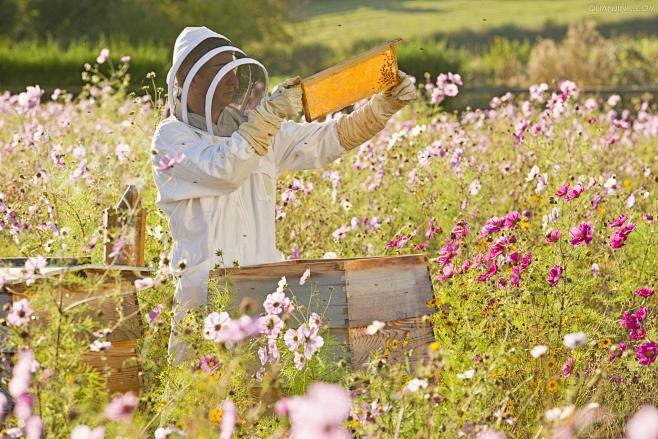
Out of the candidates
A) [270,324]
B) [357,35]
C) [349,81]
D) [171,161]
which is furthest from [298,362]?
[357,35]

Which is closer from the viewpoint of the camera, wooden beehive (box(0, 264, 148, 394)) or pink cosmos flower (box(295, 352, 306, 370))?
pink cosmos flower (box(295, 352, 306, 370))

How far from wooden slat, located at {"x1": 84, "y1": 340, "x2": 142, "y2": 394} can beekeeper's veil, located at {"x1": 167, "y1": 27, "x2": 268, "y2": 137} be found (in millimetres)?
870

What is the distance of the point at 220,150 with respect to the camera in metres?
3.60

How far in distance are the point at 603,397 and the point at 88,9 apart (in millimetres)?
30438

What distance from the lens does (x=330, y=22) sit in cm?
5550

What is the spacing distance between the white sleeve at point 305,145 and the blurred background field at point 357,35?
155cm

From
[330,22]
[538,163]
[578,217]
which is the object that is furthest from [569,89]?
[330,22]

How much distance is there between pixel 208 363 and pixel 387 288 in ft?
2.54

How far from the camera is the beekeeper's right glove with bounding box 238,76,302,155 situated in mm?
3568

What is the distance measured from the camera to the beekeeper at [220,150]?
3.59m

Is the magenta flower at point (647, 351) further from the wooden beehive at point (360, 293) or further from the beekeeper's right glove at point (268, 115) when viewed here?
the beekeeper's right glove at point (268, 115)

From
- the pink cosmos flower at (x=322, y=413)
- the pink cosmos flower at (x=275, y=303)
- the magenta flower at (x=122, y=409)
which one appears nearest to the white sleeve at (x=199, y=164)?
the pink cosmos flower at (x=275, y=303)

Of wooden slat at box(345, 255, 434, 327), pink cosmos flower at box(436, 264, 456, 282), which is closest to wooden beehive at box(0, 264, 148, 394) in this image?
wooden slat at box(345, 255, 434, 327)

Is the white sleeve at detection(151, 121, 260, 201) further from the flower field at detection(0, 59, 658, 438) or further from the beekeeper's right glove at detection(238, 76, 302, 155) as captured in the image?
the flower field at detection(0, 59, 658, 438)
